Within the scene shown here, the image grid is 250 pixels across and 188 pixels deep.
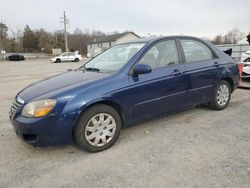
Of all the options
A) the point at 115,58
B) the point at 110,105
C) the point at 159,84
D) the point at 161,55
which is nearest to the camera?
the point at 110,105

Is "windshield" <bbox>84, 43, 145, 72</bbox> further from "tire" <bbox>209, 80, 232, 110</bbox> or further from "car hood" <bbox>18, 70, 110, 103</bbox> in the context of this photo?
"tire" <bbox>209, 80, 232, 110</bbox>

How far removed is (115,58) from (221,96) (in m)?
2.41

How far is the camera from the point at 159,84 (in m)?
3.76

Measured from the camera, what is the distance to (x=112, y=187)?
8.20 feet

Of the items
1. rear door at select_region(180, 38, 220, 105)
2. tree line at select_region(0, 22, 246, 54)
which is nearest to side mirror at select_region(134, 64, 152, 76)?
rear door at select_region(180, 38, 220, 105)

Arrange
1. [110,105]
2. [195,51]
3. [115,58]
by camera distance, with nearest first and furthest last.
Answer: [110,105]
[115,58]
[195,51]

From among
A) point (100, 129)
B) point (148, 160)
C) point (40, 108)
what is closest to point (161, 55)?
point (100, 129)

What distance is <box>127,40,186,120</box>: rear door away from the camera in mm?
3568

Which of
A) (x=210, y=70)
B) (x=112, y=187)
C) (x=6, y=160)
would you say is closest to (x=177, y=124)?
(x=210, y=70)

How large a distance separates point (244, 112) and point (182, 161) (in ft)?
8.35

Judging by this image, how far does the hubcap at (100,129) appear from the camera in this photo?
10.5ft

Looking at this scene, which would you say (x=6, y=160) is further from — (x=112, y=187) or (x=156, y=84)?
(x=156, y=84)

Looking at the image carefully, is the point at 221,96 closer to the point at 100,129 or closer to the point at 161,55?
the point at 161,55

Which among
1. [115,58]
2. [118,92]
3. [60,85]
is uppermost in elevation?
[115,58]
